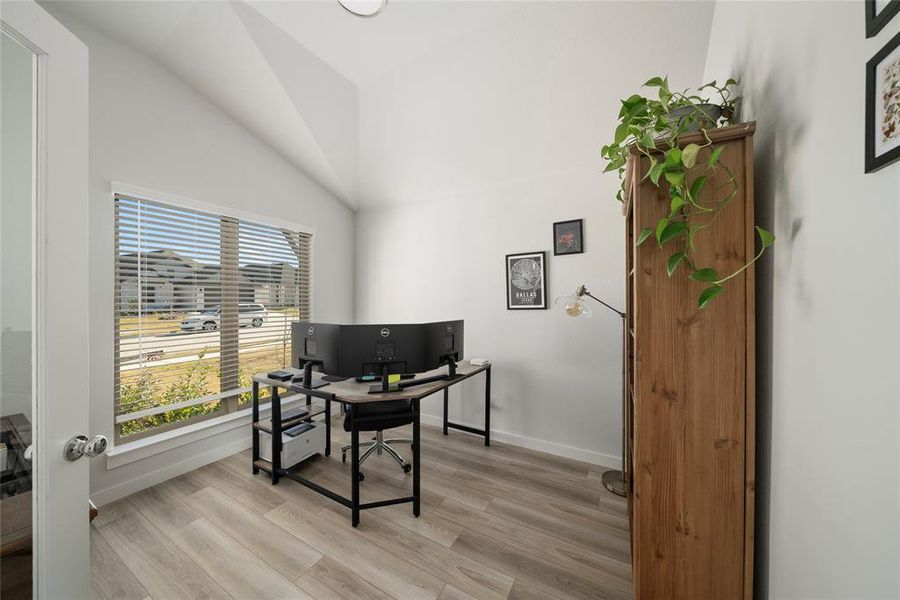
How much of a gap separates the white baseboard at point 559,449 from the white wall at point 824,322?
61.8 inches

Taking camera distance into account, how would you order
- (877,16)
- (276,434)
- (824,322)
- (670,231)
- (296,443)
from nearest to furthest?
(877,16), (824,322), (670,231), (276,434), (296,443)

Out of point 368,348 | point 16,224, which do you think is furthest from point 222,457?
point 16,224

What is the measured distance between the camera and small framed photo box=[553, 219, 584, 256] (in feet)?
8.62

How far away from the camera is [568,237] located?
8.79ft

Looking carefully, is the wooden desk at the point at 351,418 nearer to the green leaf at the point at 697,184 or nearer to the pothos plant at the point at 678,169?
the pothos plant at the point at 678,169

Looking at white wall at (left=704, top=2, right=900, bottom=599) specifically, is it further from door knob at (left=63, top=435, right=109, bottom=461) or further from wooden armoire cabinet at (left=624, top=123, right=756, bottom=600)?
door knob at (left=63, top=435, right=109, bottom=461)

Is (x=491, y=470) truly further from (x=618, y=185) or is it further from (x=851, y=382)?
(x=618, y=185)

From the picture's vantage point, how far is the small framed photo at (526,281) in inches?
110

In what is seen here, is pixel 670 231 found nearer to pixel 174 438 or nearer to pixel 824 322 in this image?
pixel 824 322

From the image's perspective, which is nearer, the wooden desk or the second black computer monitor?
the wooden desk

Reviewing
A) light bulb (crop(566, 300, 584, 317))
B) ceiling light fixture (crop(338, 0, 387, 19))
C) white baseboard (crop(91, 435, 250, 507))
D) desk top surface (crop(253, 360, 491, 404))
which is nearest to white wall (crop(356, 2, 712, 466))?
ceiling light fixture (crop(338, 0, 387, 19))

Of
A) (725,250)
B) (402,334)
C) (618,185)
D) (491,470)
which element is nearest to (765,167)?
(725,250)

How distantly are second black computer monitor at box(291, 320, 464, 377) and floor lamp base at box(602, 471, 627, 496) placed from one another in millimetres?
1513

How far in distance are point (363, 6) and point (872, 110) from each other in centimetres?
216
